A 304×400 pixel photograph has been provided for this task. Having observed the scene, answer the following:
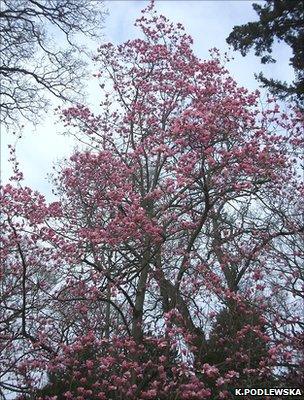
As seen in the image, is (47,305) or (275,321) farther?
(47,305)

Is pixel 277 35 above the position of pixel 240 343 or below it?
above

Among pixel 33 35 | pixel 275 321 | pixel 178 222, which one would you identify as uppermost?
pixel 33 35

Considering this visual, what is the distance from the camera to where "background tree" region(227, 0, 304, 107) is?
7.39 meters

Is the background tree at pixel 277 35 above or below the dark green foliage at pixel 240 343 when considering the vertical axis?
above

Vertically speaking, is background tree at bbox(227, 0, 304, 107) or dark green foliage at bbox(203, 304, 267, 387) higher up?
background tree at bbox(227, 0, 304, 107)

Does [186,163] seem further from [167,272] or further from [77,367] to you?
[77,367]

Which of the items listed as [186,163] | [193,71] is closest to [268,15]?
[186,163]

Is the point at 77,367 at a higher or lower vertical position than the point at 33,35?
lower

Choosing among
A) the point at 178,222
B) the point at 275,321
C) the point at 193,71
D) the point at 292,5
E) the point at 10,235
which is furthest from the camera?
the point at 193,71

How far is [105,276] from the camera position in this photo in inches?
313

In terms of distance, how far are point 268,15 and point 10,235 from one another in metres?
6.00

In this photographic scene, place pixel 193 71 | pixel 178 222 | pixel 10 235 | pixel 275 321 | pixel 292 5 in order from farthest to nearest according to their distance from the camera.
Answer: pixel 193 71
pixel 178 222
pixel 10 235
pixel 292 5
pixel 275 321

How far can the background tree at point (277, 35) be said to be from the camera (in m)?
7.39

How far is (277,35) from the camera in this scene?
7773 millimetres
